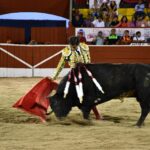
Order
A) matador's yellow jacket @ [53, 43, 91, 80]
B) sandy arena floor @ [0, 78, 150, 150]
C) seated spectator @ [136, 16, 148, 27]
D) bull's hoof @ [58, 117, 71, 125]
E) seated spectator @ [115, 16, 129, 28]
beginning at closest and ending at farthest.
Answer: sandy arena floor @ [0, 78, 150, 150], bull's hoof @ [58, 117, 71, 125], matador's yellow jacket @ [53, 43, 91, 80], seated spectator @ [115, 16, 129, 28], seated spectator @ [136, 16, 148, 27]

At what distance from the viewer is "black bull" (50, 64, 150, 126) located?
8.32 metres

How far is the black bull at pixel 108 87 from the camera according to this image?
27.3 ft

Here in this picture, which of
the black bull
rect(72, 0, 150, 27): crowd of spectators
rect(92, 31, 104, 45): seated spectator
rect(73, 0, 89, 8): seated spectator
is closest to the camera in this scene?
the black bull

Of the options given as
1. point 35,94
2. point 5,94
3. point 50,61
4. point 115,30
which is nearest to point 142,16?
point 115,30

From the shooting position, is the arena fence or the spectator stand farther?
the spectator stand

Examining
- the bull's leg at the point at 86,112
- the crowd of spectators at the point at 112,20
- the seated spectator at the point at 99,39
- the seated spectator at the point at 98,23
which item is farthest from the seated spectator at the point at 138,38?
the bull's leg at the point at 86,112

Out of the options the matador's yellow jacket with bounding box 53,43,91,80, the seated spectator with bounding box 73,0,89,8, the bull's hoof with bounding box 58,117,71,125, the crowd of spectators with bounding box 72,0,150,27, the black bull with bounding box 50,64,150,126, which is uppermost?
the seated spectator with bounding box 73,0,89,8

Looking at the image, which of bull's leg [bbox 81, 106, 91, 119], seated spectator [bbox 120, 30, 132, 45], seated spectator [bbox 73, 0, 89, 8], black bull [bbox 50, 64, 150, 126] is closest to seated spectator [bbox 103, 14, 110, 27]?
seated spectator [bbox 120, 30, 132, 45]

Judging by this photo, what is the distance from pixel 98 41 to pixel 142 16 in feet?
7.70

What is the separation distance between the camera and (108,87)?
842cm

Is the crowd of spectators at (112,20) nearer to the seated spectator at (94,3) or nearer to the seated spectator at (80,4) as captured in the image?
the seated spectator at (94,3)

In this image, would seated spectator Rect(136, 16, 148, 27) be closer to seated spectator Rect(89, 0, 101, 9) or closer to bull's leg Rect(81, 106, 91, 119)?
seated spectator Rect(89, 0, 101, 9)

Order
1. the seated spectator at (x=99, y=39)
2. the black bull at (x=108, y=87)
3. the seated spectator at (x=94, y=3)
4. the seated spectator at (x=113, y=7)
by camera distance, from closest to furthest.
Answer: the black bull at (x=108, y=87)
the seated spectator at (x=99, y=39)
the seated spectator at (x=113, y=7)
the seated spectator at (x=94, y=3)

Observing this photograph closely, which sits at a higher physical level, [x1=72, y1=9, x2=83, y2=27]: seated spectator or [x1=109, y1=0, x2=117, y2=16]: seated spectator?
[x1=109, y1=0, x2=117, y2=16]: seated spectator
